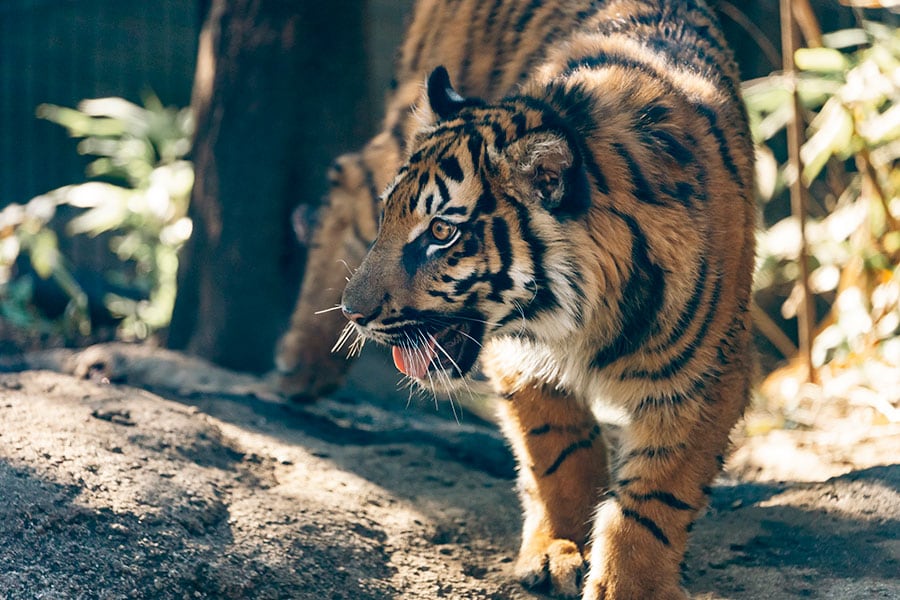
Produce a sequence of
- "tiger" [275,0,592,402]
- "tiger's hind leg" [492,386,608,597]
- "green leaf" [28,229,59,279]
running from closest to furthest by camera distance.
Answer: "tiger's hind leg" [492,386,608,597], "tiger" [275,0,592,402], "green leaf" [28,229,59,279]

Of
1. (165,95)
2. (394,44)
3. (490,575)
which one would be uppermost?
(394,44)

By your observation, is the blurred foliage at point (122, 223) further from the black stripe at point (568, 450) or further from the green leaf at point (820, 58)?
the black stripe at point (568, 450)

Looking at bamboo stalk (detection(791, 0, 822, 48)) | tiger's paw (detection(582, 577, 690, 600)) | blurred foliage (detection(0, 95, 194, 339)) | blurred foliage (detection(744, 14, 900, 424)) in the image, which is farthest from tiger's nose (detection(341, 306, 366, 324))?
blurred foliage (detection(0, 95, 194, 339))

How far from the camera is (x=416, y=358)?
2307 millimetres

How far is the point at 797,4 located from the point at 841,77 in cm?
41

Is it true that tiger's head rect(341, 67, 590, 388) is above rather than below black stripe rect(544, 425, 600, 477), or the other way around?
above

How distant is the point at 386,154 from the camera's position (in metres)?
3.80

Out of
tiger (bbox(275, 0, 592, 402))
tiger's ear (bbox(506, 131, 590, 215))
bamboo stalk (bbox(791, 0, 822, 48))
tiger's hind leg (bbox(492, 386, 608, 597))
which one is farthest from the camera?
bamboo stalk (bbox(791, 0, 822, 48))

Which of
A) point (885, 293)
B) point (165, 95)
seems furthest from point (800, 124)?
point (165, 95)

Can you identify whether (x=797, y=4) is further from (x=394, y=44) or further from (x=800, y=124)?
(x=394, y=44)

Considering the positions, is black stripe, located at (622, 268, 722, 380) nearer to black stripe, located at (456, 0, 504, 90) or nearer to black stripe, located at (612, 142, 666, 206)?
black stripe, located at (612, 142, 666, 206)

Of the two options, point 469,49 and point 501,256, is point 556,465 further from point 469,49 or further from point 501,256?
point 469,49

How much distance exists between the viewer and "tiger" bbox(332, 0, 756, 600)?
222 cm

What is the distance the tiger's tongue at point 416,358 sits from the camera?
7.50ft
